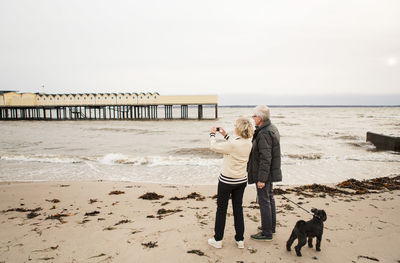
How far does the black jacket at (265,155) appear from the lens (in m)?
3.10

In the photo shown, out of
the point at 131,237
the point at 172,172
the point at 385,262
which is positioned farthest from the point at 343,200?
the point at 172,172

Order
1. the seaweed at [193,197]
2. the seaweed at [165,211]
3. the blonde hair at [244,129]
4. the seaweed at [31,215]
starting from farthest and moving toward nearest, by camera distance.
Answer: the seaweed at [193,197] → the seaweed at [165,211] → the seaweed at [31,215] → the blonde hair at [244,129]

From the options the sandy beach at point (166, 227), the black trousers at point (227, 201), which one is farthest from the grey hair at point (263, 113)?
the sandy beach at point (166, 227)

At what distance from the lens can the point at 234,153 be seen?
291 centimetres

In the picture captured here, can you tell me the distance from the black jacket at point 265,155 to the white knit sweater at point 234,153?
0.27m

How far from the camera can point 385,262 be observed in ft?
9.58

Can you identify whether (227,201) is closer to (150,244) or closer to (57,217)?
(150,244)

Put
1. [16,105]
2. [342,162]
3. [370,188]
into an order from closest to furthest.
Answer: [370,188]
[342,162]
[16,105]

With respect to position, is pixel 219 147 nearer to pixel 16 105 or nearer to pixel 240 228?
pixel 240 228

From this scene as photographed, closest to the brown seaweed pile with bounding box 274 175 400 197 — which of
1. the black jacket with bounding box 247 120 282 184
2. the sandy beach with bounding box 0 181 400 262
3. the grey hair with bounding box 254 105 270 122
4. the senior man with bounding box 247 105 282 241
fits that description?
the sandy beach with bounding box 0 181 400 262

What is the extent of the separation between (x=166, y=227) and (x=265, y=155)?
2075 millimetres

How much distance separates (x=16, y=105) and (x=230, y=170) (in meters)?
61.1

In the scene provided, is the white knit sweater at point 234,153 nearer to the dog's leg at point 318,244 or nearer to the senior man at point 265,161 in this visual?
the senior man at point 265,161

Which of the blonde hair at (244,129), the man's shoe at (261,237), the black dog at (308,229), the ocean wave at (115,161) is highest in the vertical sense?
the blonde hair at (244,129)
